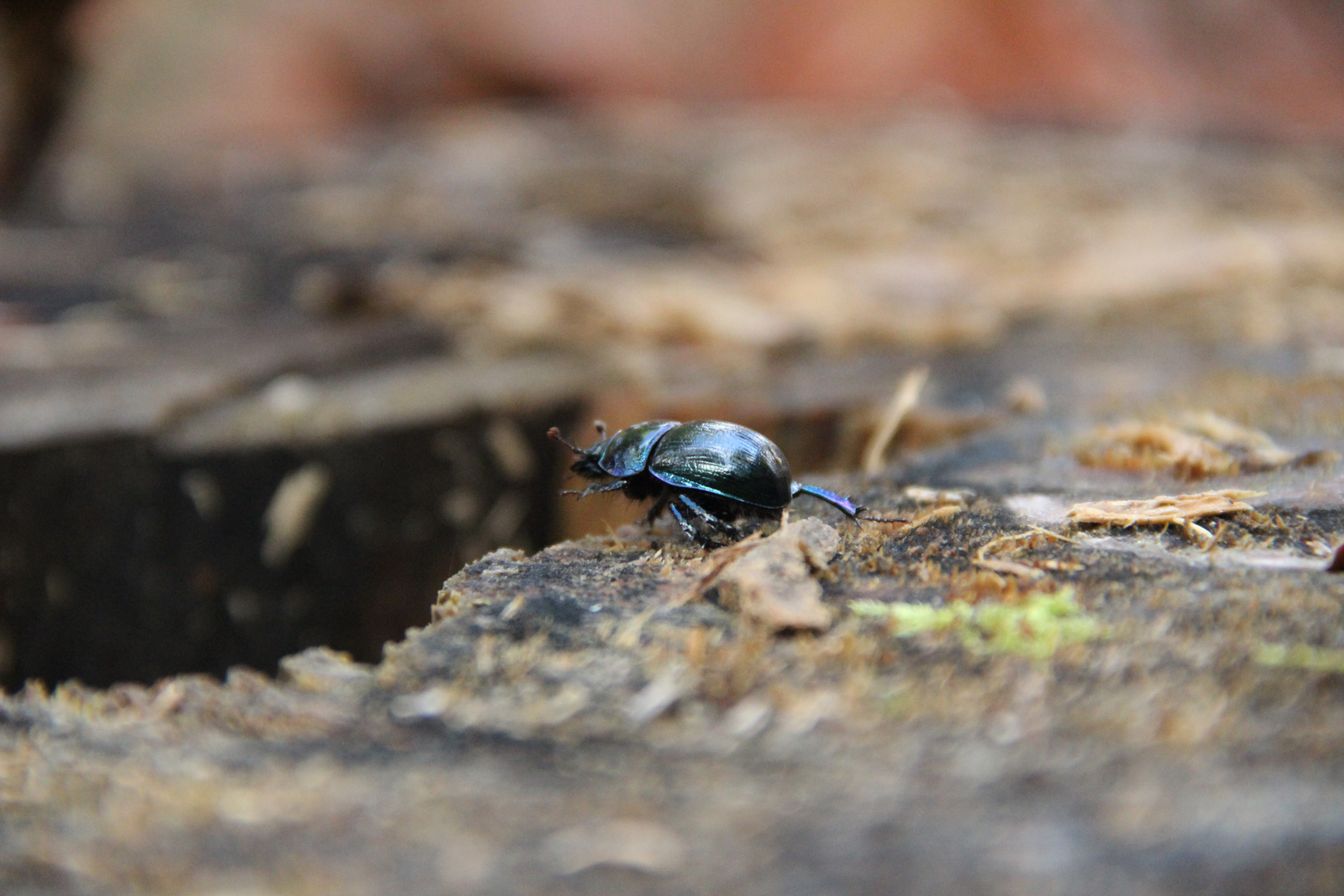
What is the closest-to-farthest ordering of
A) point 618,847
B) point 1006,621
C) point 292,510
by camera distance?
point 618,847 → point 1006,621 → point 292,510

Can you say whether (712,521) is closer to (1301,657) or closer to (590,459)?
(590,459)

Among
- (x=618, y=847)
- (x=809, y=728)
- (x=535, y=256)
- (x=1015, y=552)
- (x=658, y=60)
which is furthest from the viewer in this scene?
(x=658, y=60)

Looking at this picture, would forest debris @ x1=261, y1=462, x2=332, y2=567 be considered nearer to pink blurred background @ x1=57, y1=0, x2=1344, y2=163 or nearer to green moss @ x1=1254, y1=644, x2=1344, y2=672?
green moss @ x1=1254, y1=644, x2=1344, y2=672

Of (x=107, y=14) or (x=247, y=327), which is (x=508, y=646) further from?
(x=107, y=14)

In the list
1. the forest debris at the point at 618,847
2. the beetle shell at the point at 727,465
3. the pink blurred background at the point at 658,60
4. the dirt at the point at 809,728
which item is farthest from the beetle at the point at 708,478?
the pink blurred background at the point at 658,60

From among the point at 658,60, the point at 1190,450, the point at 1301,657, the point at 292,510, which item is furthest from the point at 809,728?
the point at 658,60

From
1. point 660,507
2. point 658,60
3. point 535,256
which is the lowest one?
point 660,507
